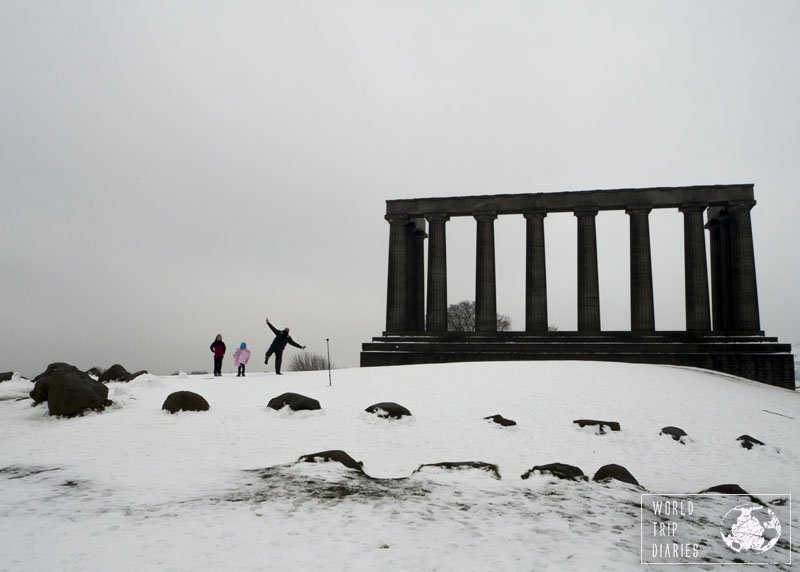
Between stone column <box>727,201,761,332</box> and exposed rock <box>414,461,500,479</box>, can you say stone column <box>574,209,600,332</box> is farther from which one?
exposed rock <box>414,461,500,479</box>

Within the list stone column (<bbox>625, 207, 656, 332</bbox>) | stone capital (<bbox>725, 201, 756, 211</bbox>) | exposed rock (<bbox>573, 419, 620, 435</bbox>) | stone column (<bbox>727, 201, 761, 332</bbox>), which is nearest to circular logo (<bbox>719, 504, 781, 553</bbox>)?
exposed rock (<bbox>573, 419, 620, 435</bbox>)

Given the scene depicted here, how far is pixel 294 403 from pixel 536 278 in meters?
28.3

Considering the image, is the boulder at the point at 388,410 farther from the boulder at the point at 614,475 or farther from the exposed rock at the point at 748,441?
the exposed rock at the point at 748,441

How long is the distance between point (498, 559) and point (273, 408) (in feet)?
35.5

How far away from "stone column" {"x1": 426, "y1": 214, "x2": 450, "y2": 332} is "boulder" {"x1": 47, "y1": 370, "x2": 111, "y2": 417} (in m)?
28.2

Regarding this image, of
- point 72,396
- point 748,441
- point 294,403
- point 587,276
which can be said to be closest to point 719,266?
point 587,276

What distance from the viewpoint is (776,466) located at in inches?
536

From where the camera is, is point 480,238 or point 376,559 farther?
point 480,238

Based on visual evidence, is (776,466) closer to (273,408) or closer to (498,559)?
(498,559)

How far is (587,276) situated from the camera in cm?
4006

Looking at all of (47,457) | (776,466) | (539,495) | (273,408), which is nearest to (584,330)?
(776,466)

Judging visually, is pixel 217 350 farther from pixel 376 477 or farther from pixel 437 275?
pixel 437 275

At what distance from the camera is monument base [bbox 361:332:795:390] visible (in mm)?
35719

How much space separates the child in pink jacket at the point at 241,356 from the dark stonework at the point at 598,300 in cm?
1432
